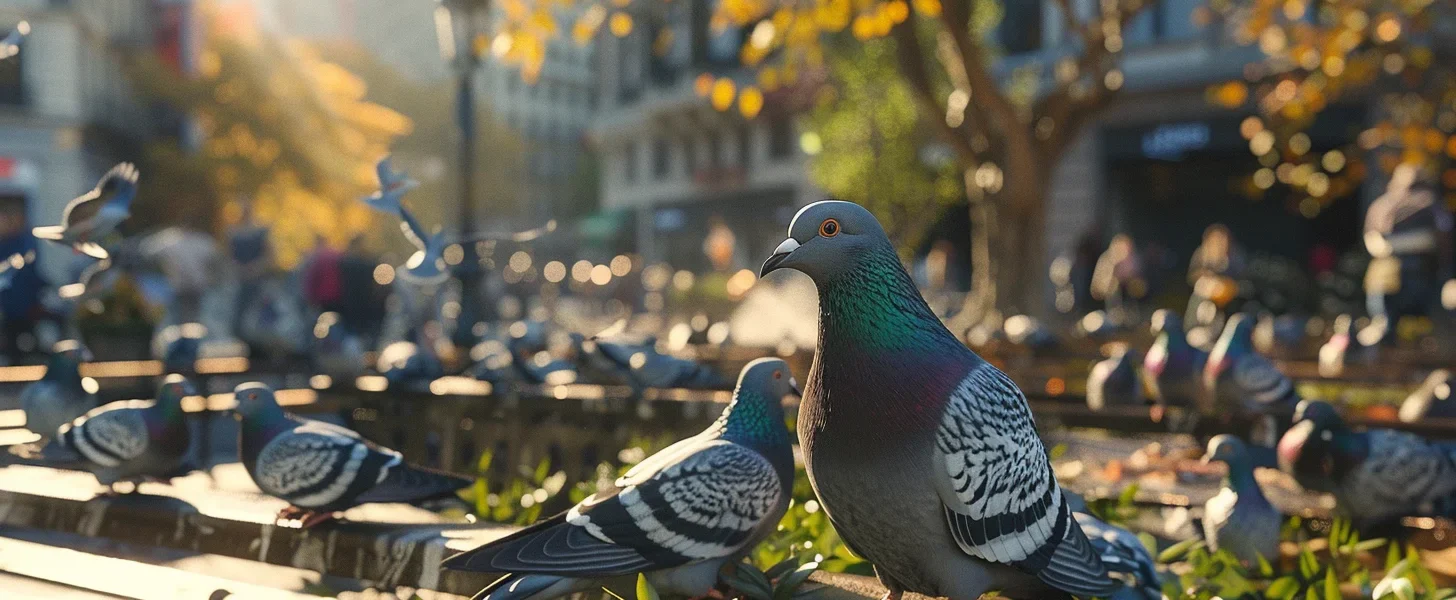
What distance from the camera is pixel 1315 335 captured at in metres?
11.5

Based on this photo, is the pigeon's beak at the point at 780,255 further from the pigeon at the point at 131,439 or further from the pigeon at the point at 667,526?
the pigeon at the point at 131,439

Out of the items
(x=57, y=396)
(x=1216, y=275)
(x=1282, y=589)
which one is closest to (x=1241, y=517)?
(x=1282, y=589)

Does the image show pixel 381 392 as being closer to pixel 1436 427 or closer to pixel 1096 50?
pixel 1436 427

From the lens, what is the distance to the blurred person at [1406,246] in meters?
10.1

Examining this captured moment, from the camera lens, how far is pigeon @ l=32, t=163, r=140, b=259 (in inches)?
161

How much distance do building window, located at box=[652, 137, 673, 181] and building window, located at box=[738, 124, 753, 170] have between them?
5578 millimetres

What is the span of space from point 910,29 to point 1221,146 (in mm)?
12596

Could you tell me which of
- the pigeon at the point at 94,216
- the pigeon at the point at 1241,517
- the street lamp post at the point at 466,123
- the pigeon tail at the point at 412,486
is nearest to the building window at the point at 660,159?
the street lamp post at the point at 466,123

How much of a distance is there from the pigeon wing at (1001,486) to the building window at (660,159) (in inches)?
1642

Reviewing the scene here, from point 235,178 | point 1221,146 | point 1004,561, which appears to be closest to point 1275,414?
point 1004,561

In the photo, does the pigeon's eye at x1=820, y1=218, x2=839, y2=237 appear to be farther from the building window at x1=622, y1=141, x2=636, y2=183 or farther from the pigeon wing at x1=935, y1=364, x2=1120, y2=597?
the building window at x1=622, y1=141, x2=636, y2=183

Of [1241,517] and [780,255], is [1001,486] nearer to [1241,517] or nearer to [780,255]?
[780,255]

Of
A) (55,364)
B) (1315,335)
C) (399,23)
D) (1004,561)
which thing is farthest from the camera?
(399,23)

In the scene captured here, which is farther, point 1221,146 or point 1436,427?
point 1221,146
